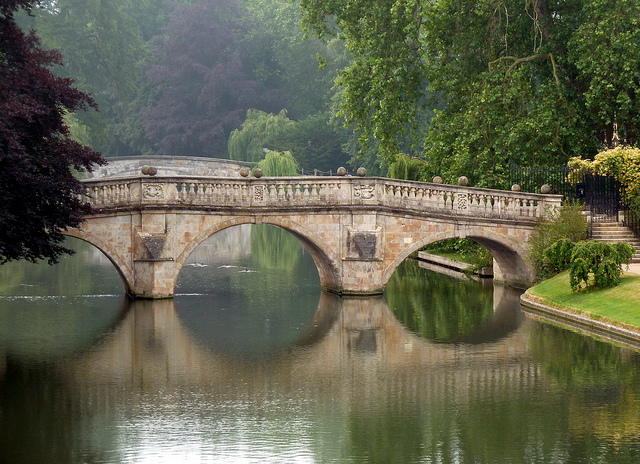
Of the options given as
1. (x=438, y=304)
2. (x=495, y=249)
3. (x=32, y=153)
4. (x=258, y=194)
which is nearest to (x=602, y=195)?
(x=495, y=249)

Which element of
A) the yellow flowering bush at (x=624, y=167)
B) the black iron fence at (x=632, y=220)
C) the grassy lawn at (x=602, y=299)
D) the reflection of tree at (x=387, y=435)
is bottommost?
the reflection of tree at (x=387, y=435)

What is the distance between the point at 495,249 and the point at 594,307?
727 centimetres

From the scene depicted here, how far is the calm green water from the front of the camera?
11633 millimetres

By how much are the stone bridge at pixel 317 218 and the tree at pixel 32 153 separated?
10.7ft

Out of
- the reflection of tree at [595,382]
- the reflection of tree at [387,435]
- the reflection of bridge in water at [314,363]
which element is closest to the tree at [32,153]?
the reflection of bridge in water at [314,363]

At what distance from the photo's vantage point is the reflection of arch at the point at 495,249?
25734 mm

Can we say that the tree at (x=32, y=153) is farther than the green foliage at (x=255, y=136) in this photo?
No

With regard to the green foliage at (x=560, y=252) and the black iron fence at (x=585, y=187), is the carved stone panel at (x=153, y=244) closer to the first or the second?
the green foliage at (x=560, y=252)

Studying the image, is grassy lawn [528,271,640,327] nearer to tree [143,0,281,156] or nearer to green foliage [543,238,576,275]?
green foliage [543,238,576,275]

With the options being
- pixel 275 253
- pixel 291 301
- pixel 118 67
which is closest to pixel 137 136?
pixel 118 67

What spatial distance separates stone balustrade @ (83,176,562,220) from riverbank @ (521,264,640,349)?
10.2 feet

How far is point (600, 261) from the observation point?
71.0 ft

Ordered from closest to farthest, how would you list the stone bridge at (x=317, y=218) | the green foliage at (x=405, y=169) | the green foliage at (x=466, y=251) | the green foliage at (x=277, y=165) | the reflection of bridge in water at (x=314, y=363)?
the reflection of bridge in water at (x=314, y=363), the stone bridge at (x=317, y=218), the green foliage at (x=466, y=251), the green foliage at (x=405, y=169), the green foliage at (x=277, y=165)

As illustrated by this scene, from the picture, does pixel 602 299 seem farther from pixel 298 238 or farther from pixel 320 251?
pixel 298 238
